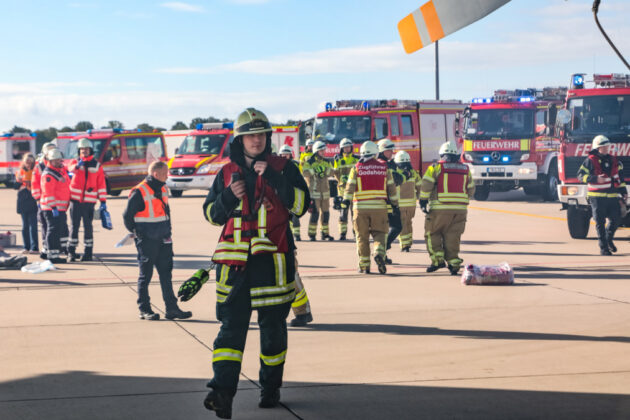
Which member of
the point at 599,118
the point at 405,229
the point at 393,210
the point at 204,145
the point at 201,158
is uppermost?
the point at 599,118

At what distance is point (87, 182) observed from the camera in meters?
13.0

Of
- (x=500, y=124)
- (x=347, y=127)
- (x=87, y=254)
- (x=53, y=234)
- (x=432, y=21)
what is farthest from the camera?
(x=347, y=127)

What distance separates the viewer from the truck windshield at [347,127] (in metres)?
25.3

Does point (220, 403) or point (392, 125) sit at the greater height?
point (392, 125)

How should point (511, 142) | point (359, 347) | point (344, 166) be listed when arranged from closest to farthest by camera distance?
point (359, 347), point (344, 166), point (511, 142)

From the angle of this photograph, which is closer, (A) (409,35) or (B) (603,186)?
(A) (409,35)

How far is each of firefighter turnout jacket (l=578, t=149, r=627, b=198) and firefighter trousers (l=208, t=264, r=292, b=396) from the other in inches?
348

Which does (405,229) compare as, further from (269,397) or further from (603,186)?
(269,397)

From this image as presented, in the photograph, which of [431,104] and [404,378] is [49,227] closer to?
[404,378]

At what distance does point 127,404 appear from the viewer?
5574mm

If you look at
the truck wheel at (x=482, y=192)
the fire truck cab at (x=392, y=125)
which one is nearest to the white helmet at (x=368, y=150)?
the fire truck cab at (x=392, y=125)

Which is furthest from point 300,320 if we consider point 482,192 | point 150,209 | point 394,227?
point 482,192

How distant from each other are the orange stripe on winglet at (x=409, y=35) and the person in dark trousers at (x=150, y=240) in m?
4.60

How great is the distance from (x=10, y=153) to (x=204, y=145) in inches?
453
